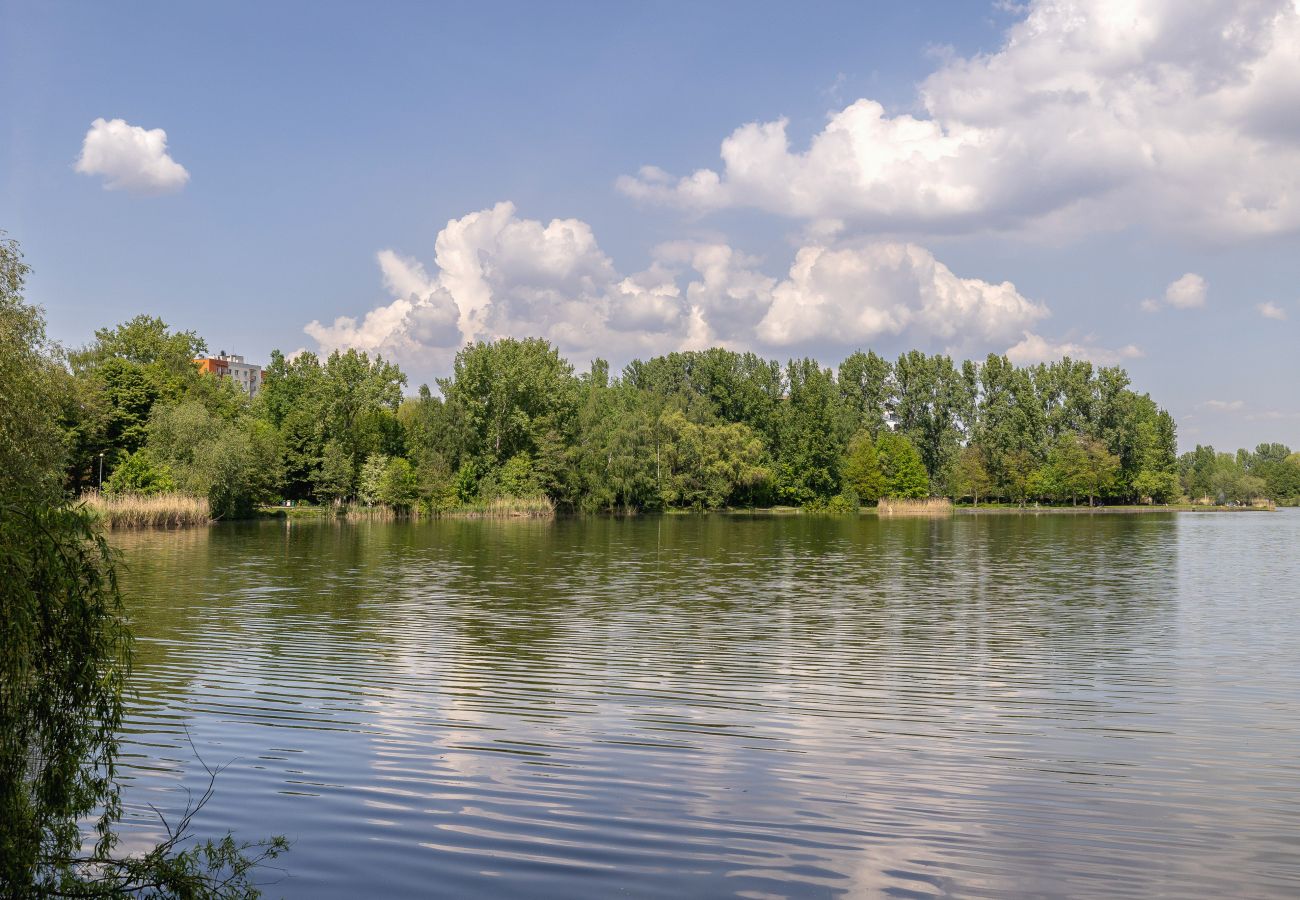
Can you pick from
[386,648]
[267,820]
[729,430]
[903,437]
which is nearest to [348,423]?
[729,430]

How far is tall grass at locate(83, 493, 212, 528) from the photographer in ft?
204

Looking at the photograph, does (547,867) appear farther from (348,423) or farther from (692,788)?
(348,423)

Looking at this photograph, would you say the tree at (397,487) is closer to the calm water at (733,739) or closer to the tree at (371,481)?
the tree at (371,481)

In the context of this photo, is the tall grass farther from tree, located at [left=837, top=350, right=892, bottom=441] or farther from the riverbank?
tree, located at [left=837, top=350, right=892, bottom=441]

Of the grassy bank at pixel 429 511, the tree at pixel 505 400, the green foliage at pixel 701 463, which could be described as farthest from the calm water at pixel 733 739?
the green foliage at pixel 701 463

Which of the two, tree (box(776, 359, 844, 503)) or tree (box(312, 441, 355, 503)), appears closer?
tree (box(312, 441, 355, 503))

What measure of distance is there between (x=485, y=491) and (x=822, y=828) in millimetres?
91821

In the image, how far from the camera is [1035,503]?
138 m

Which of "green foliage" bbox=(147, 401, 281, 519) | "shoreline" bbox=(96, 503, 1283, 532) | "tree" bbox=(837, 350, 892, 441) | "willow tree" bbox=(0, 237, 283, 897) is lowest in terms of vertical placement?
"shoreline" bbox=(96, 503, 1283, 532)

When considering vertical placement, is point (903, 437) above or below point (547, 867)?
above

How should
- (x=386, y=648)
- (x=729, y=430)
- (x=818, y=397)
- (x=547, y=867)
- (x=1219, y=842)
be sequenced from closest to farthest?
(x=547, y=867) < (x=1219, y=842) < (x=386, y=648) < (x=729, y=430) < (x=818, y=397)

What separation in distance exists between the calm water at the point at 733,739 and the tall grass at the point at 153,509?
38.7 m

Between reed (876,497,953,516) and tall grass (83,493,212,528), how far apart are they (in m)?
75.0

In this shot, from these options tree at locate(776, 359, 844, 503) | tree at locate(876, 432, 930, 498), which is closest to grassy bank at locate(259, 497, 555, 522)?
tree at locate(776, 359, 844, 503)
